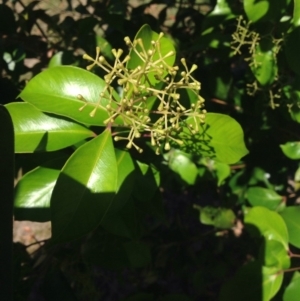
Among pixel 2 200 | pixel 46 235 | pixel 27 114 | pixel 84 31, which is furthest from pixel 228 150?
pixel 46 235

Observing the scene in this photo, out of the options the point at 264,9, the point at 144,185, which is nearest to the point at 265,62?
the point at 264,9

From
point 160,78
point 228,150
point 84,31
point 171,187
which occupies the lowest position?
point 171,187

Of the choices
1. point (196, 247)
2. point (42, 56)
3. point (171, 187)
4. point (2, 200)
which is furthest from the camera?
point (196, 247)

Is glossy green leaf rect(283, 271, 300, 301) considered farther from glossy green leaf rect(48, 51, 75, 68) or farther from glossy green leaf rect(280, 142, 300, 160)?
glossy green leaf rect(48, 51, 75, 68)

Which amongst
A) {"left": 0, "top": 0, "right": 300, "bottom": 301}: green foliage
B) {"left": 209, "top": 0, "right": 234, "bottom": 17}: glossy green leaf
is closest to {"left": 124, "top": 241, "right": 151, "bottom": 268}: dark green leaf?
{"left": 0, "top": 0, "right": 300, "bottom": 301}: green foliage

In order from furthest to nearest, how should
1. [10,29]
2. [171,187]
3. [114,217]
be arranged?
1. [171,187]
2. [10,29]
3. [114,217]

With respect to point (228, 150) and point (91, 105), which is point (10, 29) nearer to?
point (91, 105)
